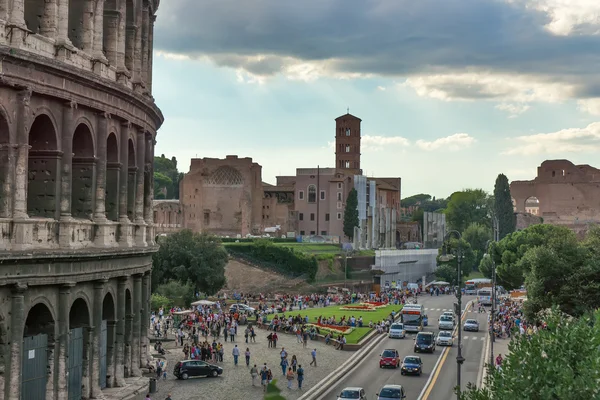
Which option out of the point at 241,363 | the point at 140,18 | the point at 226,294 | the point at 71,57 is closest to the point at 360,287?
the point at 226,294

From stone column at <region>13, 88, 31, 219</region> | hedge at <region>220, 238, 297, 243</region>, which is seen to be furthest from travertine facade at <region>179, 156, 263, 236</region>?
stone column at <region>13, 88, 31, 219</region>

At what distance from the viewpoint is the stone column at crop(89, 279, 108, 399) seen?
96.7 feet

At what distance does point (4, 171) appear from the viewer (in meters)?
24.7

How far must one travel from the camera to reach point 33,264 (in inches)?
996

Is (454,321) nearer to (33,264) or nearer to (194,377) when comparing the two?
(194,377)

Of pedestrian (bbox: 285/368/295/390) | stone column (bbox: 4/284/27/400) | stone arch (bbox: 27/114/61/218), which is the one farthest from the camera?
pedestrian (bbox: 285/368/295/390)

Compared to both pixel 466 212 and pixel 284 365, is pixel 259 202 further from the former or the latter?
pixel 284 365

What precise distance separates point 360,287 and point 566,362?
84680mm

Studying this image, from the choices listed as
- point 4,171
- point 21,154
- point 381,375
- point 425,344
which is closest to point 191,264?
point 425,344

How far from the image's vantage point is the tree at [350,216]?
125750mm

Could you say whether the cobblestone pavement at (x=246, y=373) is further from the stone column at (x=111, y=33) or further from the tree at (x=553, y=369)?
the stone column at (x=111, y=33)

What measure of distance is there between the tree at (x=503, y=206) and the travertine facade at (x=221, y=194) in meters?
33.2

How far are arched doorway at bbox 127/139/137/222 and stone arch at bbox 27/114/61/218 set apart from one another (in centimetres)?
731

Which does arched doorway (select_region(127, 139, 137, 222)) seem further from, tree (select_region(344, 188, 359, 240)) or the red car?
tree (select_region(344, 188, 359, 240))
